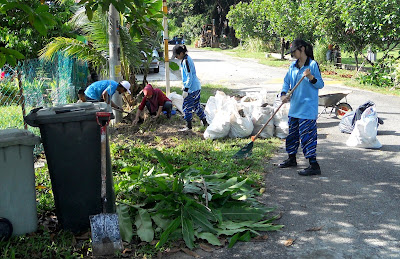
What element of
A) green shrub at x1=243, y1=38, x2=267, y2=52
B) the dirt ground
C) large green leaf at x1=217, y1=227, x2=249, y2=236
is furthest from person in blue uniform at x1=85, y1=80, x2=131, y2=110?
green shrub at x1=243, y1=38, x2=267, y2=52

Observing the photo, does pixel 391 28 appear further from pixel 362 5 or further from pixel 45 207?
pixel 45 207

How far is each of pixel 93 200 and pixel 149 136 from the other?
→ 4293 millimetres

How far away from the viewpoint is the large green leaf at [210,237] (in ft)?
14.6

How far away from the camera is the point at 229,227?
470cm

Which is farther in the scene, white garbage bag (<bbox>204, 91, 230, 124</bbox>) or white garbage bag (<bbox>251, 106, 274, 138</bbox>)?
white garbage bag (<bbox>204, 91, 230, 124</bbox>)

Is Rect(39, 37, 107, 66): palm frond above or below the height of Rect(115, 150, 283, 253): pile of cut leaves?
above

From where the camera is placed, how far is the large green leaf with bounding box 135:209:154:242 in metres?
4.51

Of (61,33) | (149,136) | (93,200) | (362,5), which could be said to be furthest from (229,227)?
(362,5)

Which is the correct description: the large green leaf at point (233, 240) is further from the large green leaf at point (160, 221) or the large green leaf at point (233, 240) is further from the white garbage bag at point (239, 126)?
the white garbage bag at point (239, 126)

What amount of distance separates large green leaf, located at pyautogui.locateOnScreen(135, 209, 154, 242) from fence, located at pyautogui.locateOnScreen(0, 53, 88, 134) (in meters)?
5.64

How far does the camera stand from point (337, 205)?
17.7ft

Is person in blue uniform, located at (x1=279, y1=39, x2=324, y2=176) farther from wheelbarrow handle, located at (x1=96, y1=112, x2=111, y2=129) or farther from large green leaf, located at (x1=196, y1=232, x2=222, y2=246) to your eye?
wheelbarrow handle, located at (x1=96, y1=112, x2=111, y2=129)

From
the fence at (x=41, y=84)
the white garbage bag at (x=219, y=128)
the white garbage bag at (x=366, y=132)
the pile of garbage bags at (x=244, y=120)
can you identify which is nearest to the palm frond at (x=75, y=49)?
the fence at (x=41, y=84)

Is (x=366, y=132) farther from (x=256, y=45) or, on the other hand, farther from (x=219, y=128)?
(x=256, y=45)
